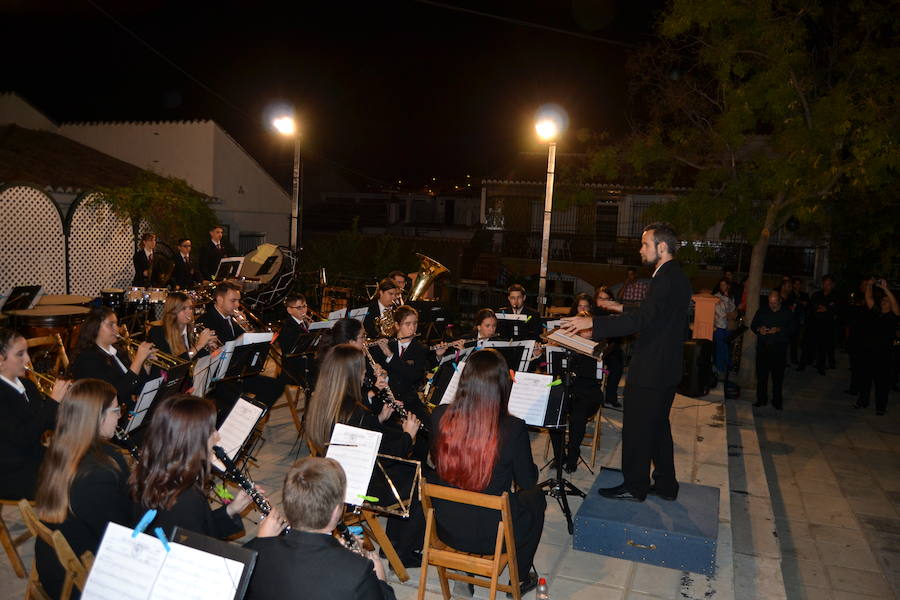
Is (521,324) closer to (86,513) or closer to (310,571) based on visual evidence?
(86,513)

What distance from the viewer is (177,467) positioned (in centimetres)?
312

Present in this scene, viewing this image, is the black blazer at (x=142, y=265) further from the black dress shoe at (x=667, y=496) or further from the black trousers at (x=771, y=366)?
the black trousers at (x=771, y=366)

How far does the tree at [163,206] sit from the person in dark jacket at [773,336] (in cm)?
1147

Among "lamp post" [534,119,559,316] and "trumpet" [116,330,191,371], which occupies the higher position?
"lamp post" [534,119,559,316]

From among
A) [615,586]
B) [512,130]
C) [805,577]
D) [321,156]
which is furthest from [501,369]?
[321,156]

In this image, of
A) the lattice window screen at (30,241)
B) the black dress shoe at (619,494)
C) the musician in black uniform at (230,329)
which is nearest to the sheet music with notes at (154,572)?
the black dress shoe at (619,494)

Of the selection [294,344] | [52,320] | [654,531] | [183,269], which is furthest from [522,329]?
[183,269]

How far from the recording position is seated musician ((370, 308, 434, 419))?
6.54 metres

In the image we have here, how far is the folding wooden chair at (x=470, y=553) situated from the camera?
3510 millimetres

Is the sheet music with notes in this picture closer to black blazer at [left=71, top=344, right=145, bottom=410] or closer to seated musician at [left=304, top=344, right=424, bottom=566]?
seated musician at [left=304, top=344, right=424, bottom=566]

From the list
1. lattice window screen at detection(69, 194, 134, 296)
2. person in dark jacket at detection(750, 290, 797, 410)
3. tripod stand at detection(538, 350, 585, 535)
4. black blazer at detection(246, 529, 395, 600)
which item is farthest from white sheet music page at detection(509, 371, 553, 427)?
lattice window screen at detection(69, 194, 134, 296)

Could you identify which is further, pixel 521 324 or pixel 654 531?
pixel 521 324

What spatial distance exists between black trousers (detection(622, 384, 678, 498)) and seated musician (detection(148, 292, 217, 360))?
12.8 ft

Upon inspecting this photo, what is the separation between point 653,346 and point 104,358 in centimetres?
436
